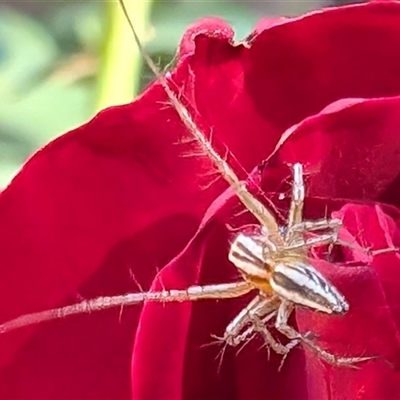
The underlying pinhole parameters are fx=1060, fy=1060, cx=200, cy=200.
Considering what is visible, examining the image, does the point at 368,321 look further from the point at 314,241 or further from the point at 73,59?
the point at 73,59

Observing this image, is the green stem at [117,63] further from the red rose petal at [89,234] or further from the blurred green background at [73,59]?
the red rose petal at [89,234]

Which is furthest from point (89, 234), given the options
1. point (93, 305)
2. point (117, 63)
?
point (117, 63)

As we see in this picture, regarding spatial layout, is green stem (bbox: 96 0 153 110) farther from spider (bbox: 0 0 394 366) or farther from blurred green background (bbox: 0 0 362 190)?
spider (bbox: 0 0 394 366)

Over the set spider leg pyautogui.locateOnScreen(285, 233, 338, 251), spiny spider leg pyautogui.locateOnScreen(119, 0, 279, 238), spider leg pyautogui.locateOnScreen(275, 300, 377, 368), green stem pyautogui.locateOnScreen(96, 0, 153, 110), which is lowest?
spider leg pyautogui.locateOnScreen(275, 300, 377, 368)

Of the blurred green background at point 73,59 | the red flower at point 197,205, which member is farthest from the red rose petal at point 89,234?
the blurred green background at point 73,59

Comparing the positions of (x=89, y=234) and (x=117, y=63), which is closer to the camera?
(x=89, y=234)

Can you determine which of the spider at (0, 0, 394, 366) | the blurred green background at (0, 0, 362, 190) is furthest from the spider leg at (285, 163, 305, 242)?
the blurred green background at (0, 0, 362, 190)
